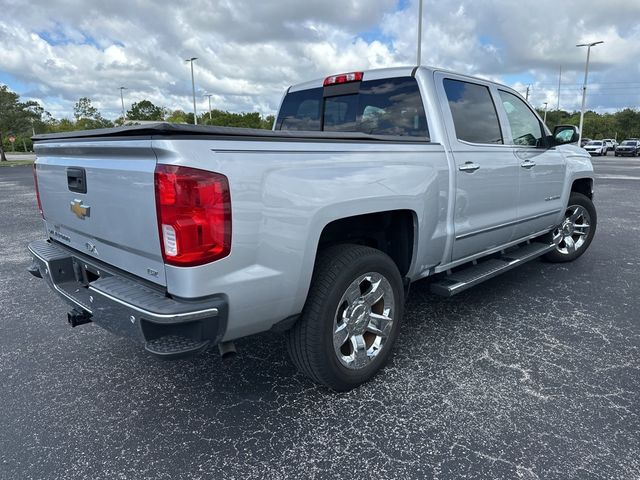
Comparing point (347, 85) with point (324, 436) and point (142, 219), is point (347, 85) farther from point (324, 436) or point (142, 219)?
point (324, 436)

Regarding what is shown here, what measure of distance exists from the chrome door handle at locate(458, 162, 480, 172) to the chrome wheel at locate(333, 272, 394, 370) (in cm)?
106

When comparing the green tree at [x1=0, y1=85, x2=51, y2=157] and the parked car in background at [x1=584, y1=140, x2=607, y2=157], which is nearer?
the green tree at [x1=0, y1=85, x2=51, y2=157]

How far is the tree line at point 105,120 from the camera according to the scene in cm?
3500

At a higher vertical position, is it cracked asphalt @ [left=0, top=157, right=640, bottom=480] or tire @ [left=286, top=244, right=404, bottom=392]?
tire @ [left=286, top=244, right=404, bottom=392]

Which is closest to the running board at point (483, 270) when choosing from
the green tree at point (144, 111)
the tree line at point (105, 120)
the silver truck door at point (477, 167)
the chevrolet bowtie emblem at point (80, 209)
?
the silver truck door at point (477, 167)

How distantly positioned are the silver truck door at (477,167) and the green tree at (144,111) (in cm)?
6826

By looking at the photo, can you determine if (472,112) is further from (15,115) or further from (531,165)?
(15,115)

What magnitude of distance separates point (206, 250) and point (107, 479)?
117cm

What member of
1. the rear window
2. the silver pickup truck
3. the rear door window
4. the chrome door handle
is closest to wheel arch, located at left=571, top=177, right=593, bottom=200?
the silver pickup truck

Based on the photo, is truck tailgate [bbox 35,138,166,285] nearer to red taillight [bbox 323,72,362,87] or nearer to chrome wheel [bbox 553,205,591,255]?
red taillight [bbox 323,72,362,87]

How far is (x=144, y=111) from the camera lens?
6862cm

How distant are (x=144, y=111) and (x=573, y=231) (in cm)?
7232

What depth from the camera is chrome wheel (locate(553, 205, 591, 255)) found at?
17.6 feet

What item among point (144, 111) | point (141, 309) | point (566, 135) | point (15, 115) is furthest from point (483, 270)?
point (144, 111)
